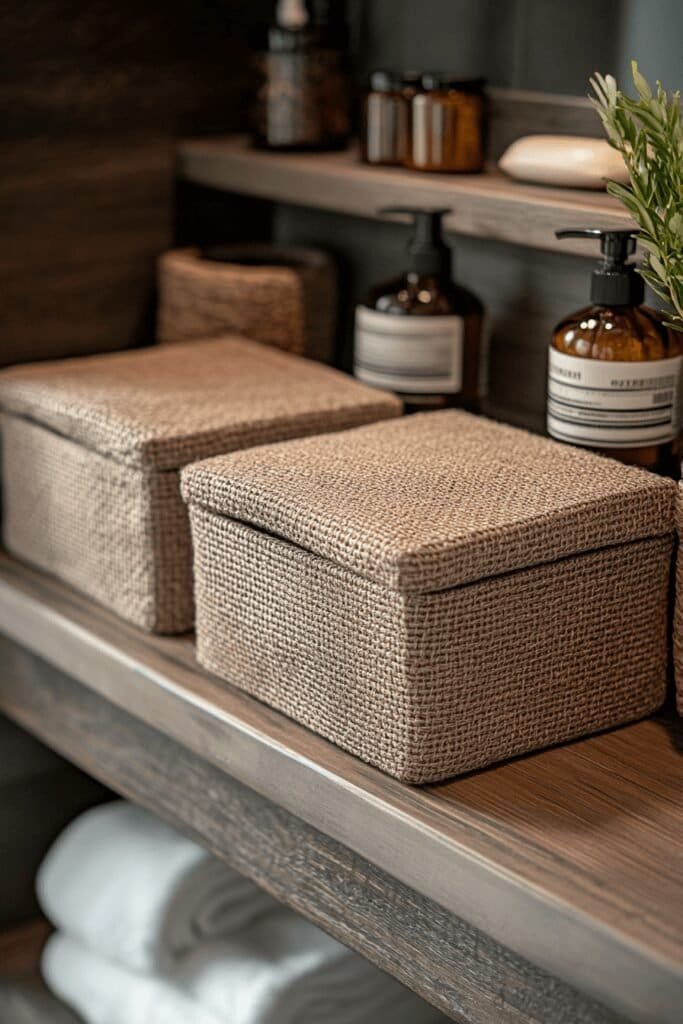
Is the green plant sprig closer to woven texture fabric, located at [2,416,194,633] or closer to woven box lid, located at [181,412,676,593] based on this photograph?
woven box lid, located at [181,412,676,593]

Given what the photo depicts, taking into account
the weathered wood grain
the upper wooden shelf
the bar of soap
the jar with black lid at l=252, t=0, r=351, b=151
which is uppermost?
the jar with black lid at l=252, t=0, r=351, b=151

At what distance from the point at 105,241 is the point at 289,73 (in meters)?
0.20

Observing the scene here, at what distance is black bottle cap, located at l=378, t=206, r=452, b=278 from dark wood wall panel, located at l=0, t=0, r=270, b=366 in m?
0.29

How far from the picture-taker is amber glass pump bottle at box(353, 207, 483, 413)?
0.93 metres

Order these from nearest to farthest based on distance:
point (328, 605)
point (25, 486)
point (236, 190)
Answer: point (328, 605)
point (25, 486)
point (236, 190)

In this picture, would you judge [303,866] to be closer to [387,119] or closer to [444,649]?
[444,649]

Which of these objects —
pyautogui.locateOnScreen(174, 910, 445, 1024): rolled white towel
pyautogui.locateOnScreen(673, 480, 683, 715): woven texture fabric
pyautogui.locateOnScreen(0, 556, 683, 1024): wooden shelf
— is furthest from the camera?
pyautogui.locateOnScreen(174, 910, 445, 1024): rolled white towel

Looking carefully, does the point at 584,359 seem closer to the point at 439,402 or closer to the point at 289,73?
the point at 439,402

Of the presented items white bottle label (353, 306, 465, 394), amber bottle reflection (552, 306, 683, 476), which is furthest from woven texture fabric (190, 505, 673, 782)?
white bottle label (353, 306, 465, 394)

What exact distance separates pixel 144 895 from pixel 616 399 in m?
0.52

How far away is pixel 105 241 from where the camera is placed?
3.68 feet

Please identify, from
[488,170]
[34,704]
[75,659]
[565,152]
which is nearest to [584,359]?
[565,152]

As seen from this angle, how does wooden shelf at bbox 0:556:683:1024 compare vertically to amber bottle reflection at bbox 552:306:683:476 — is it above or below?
below

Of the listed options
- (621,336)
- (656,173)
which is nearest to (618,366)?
(621,336)
